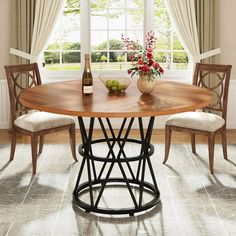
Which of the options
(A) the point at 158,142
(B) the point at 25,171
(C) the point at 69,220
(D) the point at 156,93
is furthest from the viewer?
(A) the point at 158,142

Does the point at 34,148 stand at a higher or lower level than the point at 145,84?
lower

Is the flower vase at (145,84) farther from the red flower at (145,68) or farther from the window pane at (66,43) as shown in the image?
the window pane at (66,43)

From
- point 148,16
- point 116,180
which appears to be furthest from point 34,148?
point 148,16

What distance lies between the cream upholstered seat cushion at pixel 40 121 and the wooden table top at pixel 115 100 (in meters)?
0.37

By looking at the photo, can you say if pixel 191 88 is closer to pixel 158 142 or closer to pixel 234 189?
pixel 234 189

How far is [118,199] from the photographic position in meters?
4.29

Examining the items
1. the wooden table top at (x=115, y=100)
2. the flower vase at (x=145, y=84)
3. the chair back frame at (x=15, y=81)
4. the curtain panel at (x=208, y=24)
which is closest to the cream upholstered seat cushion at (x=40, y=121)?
the chair back frame at (x=15, y=81)

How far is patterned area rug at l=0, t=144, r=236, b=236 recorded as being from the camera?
3770 millimetres

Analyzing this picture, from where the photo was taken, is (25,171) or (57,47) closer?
(25,171)

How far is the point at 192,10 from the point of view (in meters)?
6.28

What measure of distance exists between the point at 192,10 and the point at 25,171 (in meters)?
2.74

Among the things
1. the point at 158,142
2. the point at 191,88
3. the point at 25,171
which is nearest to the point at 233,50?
the point at 158,142

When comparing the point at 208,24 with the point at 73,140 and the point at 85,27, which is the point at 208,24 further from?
the point at 73,140

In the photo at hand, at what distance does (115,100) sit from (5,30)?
2.79 m
